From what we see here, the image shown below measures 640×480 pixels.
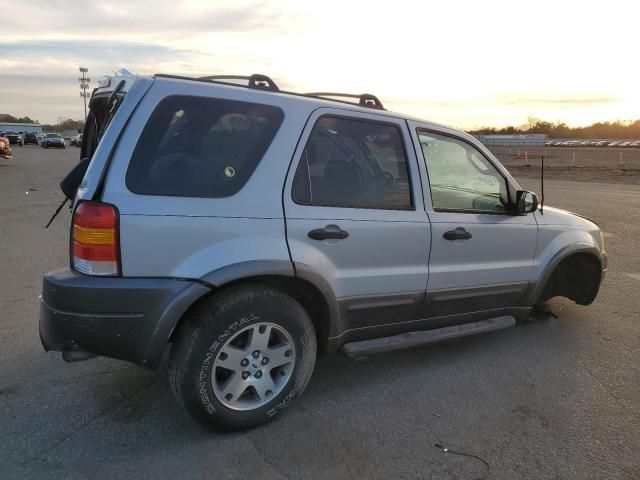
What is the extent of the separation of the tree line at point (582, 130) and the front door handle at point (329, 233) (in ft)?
291

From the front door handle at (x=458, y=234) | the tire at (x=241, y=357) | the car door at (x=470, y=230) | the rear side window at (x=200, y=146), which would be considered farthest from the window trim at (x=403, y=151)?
the tire at (x=241, y=357)

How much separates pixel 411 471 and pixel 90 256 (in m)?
1.94

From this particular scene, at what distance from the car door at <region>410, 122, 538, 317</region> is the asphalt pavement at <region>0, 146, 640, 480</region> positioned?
50 cm

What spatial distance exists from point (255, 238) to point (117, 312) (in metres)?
0.80

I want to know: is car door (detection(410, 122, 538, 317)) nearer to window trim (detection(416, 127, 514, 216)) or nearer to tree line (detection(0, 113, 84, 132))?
window trim (detection(416, 127, 514, 216))

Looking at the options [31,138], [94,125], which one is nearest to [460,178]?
[94,125]

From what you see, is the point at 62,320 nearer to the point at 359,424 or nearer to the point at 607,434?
the point at 359,424

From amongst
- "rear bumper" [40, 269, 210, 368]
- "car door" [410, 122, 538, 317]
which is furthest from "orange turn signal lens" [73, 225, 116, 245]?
"car door" [410, 122, 538, 317]

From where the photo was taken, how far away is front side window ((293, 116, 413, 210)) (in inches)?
129

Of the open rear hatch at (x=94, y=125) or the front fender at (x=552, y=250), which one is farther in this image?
the front fender at (x=552, y=250)

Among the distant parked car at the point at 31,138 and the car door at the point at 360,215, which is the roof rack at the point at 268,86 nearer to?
the car door at the point at 360,215

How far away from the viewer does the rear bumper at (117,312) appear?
278 centimetres

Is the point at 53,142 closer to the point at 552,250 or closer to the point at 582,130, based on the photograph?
the point at 552,250

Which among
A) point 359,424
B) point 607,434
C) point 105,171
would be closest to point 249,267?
point 105,171
